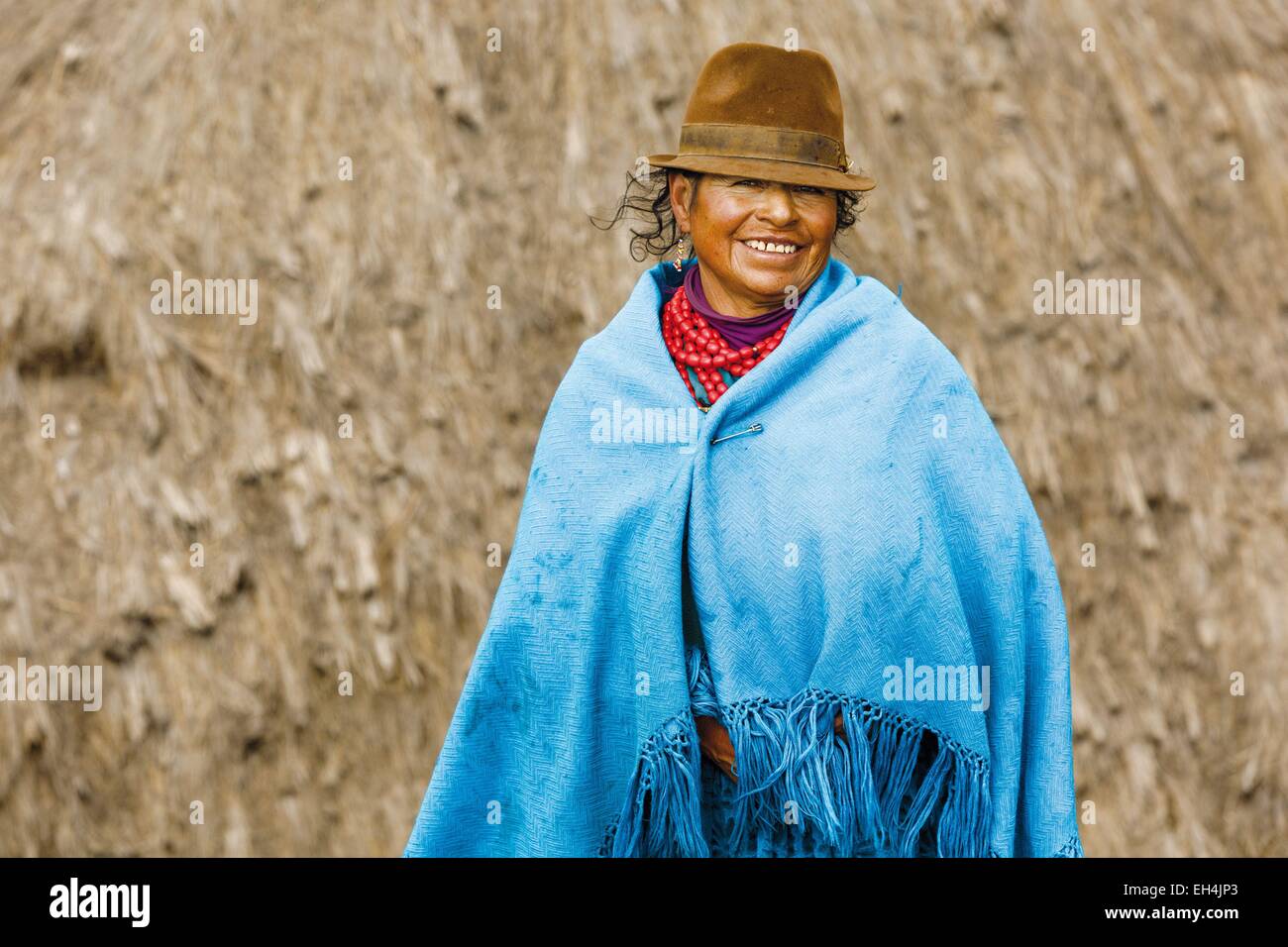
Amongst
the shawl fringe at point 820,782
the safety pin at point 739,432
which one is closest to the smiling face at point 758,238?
the safety pin at point 739,432

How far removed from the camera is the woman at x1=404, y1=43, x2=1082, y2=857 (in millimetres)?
2174

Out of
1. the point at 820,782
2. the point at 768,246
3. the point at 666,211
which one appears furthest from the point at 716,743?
the point at 666,211

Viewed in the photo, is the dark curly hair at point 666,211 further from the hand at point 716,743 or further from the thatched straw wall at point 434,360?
the thatched straw wall at point 434,360

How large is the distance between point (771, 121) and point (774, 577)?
838 millimetres

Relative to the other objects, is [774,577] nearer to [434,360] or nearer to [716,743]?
[716,743]

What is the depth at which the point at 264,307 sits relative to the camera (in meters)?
4.59

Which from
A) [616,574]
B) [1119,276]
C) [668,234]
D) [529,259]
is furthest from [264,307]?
[1119,276]

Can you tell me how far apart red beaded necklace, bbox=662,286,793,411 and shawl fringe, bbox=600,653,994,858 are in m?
0.52

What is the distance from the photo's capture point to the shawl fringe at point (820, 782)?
7.07 ft

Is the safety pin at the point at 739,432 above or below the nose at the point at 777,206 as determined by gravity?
below

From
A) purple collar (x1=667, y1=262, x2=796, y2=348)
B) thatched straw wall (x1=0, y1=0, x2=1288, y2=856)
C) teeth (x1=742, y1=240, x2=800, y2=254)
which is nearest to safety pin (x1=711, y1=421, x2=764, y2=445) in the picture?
purple collar (x1=667, y1=262, x2=796, y2=348)
